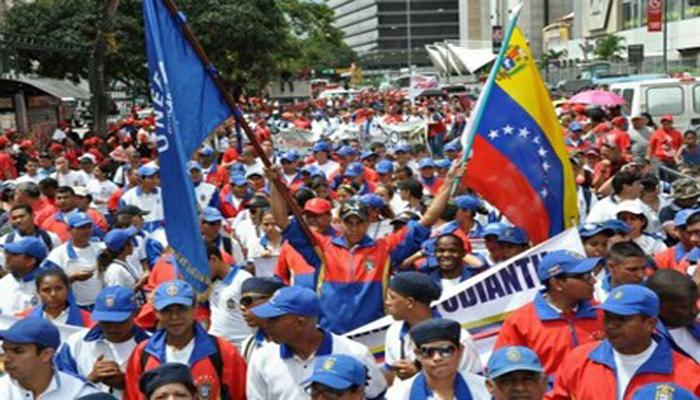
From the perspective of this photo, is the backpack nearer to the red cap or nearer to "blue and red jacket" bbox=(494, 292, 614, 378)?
"blue and red jacket" bbox=(494, 292, 614, 378)

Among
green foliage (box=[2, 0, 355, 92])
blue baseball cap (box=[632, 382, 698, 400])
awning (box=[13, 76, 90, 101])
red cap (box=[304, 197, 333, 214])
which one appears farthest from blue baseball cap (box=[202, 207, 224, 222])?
green foliage (box=[2, 0, 355, 92])

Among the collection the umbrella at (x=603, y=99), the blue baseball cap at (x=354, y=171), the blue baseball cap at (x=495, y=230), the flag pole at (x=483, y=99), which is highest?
the flag pole at (x=483, y=99)

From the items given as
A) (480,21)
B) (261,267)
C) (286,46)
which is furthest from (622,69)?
(480,21)

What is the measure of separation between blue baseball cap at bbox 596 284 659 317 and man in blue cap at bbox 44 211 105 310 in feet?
13.6

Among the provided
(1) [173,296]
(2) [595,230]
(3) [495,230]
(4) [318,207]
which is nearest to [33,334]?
(1) [173,296]

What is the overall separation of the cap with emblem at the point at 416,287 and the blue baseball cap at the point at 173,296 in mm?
1005

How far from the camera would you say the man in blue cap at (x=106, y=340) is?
16.6 ft

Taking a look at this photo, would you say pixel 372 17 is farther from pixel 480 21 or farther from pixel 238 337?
pixel 238 337

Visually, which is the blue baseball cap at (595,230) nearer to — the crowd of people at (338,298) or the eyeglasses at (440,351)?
the crowd of people at (338,298)

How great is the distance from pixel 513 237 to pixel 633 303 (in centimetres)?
245

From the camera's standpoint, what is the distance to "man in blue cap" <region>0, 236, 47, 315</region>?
6.49 meters

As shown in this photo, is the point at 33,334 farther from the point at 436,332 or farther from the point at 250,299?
the point at 436,332

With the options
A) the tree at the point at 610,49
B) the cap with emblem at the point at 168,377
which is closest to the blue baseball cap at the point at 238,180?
the cap with emblem at the point at 168,377

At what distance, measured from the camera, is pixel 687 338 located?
473 centimetres
